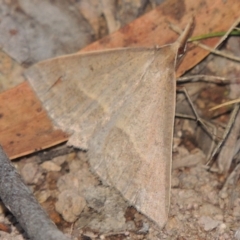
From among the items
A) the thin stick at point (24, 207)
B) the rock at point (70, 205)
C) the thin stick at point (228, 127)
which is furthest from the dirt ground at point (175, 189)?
the thin stick at point (24, 207)

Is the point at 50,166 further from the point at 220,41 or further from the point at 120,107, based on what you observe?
the point at 220,41

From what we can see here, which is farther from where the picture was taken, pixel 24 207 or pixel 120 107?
pixel 120 107

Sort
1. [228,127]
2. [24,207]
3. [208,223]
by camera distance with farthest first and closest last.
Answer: [228,127], [208,223], [24,207]

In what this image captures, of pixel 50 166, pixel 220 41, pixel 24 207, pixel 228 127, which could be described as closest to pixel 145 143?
pixel 228 127

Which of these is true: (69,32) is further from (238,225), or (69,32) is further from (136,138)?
(238,225)

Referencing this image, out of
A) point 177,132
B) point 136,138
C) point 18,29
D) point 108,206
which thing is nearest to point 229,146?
point 177,132

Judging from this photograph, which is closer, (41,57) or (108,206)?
(108,206)

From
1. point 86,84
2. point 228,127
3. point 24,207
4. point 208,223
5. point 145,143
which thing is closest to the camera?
point 24,207
